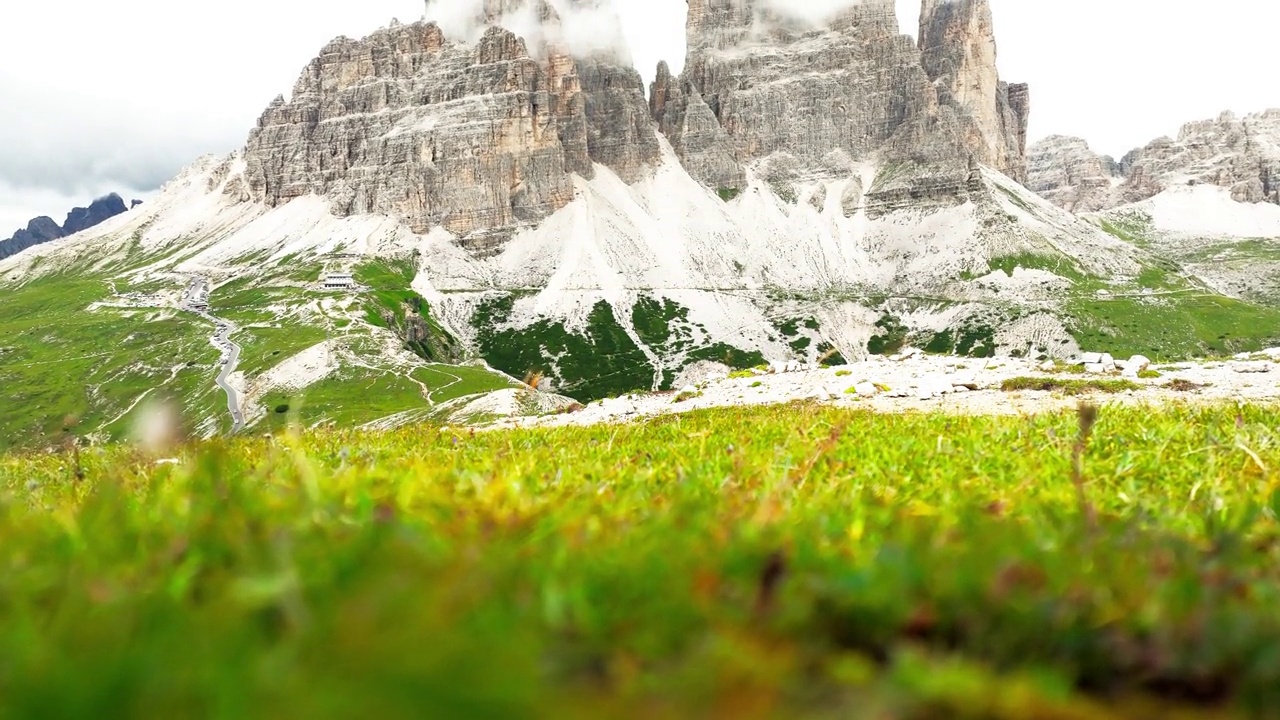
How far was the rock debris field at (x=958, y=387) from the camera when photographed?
17.9 meters

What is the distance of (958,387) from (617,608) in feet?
72.7

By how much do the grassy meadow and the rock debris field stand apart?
45.2ft

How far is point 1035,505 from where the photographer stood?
3867mm

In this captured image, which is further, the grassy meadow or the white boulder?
the white boulder

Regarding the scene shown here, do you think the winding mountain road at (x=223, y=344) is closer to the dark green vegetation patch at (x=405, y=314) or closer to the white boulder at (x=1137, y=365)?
the dark green vegetation patch at (x=405, y=314)

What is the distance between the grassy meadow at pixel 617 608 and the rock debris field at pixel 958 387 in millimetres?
13774

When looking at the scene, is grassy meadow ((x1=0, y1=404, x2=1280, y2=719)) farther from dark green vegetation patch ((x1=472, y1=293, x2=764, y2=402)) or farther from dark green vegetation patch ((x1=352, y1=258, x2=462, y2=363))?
dark green vegetation patch ((x1=352, y1=258, x2=462, y2=363))

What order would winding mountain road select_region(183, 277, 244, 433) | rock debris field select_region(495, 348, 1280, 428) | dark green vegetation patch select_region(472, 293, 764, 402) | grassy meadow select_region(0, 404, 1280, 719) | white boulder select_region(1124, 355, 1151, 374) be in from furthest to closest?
dark green vegetation patch select_region(472, 293, 764, 402) → winding mountain road select_region(183, 277, 244, 433) → white boulder select_region(1124, 355, 1151, 374) → rock debris field select_region(495, 348, 1280, 428) → grassy meadow select_region(0, 404, 1280, 719)

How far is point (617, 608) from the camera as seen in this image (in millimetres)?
1875

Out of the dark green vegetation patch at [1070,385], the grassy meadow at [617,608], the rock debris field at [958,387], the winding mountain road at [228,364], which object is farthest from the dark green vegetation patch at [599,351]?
the grassy meadow at [617,608]

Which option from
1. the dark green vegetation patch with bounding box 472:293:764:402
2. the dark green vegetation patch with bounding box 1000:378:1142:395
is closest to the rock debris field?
the dark green vegetation patch with bounding box 1000:378:1142:395

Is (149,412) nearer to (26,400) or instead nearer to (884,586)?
(884,586)

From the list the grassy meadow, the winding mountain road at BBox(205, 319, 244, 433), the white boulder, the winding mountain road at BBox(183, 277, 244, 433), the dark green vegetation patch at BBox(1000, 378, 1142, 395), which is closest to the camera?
the grassy meadow

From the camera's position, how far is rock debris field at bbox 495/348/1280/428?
17906mm
